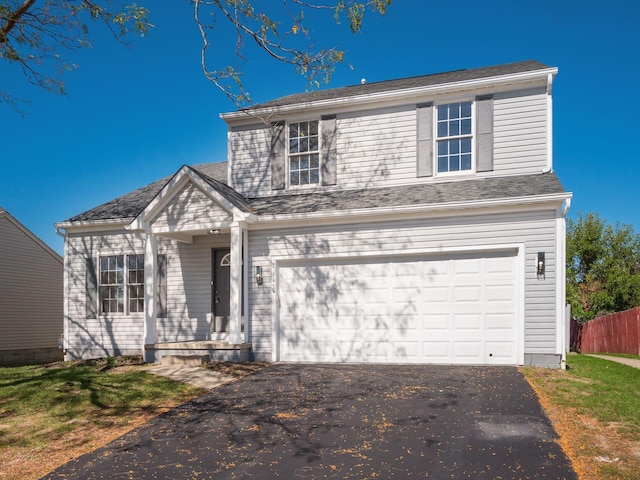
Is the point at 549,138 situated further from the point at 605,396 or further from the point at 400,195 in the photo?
the point at 605,396

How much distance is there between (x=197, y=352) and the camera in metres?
11.8

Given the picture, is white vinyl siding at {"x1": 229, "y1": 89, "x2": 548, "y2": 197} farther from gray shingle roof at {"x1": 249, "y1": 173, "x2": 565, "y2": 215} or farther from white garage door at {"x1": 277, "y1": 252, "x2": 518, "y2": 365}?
white garage door at {"x1": 277, "y1": 252, "x2": 518, "y2": 365}

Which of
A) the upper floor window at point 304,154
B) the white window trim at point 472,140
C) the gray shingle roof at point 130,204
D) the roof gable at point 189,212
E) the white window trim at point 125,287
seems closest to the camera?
the roof gable at point 189,212

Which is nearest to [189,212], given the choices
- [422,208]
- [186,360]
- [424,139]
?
[186,360]

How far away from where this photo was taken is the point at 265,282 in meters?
12.0

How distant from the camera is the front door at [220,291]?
1306 centimetres

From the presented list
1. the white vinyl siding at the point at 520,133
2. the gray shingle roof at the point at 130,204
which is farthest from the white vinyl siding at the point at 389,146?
the gray shingle roof at the point at 130,204

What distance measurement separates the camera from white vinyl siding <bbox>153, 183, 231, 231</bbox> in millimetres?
11805

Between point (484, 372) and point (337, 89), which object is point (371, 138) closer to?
point (337, 89)

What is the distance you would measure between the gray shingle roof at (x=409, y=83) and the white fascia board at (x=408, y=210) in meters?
3.23

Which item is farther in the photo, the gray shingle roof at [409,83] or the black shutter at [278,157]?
the black shutter at [278,157]

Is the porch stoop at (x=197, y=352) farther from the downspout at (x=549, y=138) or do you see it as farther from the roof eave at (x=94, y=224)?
the downspout at (x=549, y=138)

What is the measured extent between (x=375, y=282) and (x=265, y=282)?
248 centimetres

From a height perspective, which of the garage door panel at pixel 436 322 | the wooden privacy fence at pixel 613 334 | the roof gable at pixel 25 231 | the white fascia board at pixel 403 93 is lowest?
the wooden privacy fence at pixel 613 334
